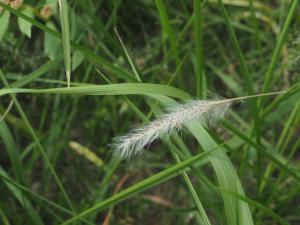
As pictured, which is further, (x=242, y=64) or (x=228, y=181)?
(x=242, y=64)

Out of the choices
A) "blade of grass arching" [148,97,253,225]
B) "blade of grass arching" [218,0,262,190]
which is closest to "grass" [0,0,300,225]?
"blade of grass arching" [218,0,262,190]

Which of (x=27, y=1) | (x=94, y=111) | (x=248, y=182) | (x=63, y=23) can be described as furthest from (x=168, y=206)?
(x=63, y=23)

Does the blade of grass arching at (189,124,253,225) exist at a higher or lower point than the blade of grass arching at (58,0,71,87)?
lower

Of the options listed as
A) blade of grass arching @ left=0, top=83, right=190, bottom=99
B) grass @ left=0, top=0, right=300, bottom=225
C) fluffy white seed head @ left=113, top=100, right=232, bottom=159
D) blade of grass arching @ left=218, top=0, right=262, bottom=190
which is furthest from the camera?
grass @ left=0, top=0, right=300, bottom=225

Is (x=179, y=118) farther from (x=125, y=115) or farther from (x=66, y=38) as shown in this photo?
(x=125, y=115)

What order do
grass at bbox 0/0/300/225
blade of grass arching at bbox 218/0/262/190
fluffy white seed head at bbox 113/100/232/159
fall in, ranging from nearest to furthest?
fluffy white seed head at bbox 113/100/232/159 < blade of grass arching at bbox 218/0/262/190 < grass at bbox 0/0/300/225

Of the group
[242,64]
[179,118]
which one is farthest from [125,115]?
[179,118]

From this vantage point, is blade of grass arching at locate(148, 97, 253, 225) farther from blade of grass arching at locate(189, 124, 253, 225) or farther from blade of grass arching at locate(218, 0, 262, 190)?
blade of grass arching at locate(218, 0, 262, 190)

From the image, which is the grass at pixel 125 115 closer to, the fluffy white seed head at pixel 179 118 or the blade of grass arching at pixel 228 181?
the blade of grass arching at pixel 228 181
